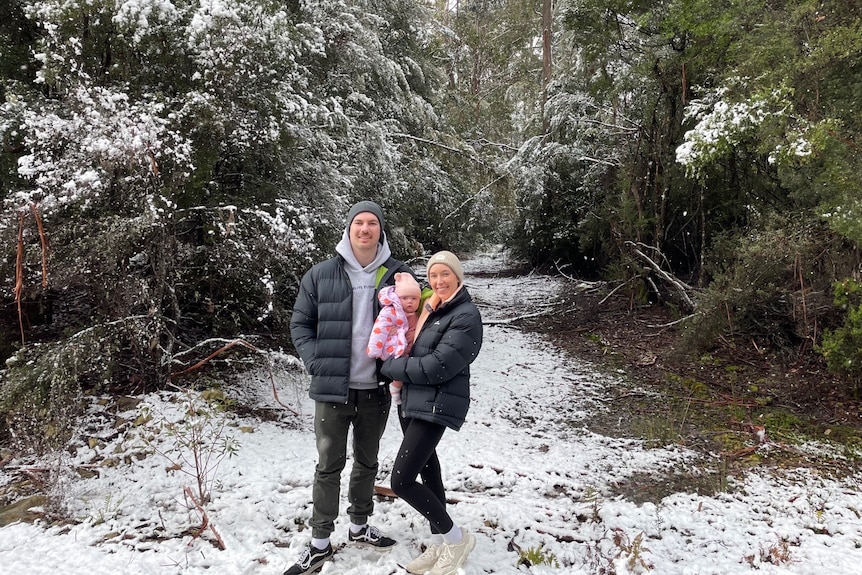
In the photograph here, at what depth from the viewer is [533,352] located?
8656mm

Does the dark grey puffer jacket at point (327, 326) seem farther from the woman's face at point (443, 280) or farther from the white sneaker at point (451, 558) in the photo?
the white sneaker at point (451, 558)

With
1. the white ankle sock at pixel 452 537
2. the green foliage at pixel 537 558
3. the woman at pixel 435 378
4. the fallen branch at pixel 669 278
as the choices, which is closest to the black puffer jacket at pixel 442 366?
the woman at pixel 435 378

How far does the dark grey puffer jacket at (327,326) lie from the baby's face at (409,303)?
14 cm

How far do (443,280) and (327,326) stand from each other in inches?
25.9

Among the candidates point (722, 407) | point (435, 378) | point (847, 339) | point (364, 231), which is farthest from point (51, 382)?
point (847, 339)

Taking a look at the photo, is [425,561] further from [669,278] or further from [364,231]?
[669,278]

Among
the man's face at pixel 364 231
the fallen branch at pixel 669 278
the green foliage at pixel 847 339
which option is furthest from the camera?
the fallen branch at pixel 669 278

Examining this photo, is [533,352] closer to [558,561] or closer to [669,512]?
[669,512]

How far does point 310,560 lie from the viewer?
290 centimetres

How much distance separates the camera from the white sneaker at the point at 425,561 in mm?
2893

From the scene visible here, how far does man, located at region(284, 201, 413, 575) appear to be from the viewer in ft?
9.23

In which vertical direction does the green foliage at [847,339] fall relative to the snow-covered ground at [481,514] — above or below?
above

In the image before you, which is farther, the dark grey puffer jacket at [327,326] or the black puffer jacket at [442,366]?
the dark grey puffer jacket at [327,326]

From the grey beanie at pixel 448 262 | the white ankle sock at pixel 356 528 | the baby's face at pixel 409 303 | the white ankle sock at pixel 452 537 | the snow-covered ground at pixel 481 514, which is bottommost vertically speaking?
the snow-covered ground at pixel 481 514
